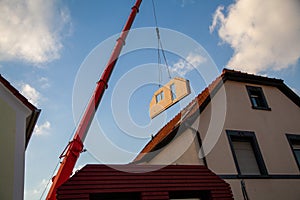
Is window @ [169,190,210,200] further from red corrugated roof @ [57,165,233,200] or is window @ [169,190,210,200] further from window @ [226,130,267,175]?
window @ [226,130,267,175]

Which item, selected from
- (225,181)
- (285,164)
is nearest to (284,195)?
(285,164)

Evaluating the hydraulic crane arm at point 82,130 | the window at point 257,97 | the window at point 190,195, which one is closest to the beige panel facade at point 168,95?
the hydraulic crane arm at point 82,130

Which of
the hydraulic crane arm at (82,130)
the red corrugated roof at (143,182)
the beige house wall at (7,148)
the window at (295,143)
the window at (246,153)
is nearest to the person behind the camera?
the beige house wall at (7,148)

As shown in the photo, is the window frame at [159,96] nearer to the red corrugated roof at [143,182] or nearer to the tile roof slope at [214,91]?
the tile roof slope at [214,91]

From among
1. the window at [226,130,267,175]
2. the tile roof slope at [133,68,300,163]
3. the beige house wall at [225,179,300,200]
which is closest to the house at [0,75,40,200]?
the tile roof slope at [133,68,300,163]

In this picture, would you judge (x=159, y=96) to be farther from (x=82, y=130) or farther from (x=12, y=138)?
(x=12, y=138)

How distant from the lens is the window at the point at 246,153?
12.1m

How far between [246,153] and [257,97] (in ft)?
11.3

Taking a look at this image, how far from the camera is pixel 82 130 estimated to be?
11445 mm

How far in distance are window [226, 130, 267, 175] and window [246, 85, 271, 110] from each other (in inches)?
81.0

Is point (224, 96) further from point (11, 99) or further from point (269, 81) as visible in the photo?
point (11, 99)

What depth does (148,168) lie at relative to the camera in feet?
33.2

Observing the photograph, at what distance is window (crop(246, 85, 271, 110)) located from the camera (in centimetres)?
1430

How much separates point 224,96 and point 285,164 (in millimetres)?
3978
